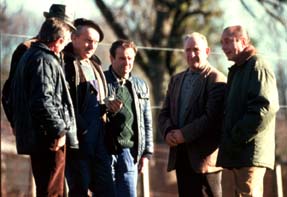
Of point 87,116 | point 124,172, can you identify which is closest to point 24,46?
point 87,116

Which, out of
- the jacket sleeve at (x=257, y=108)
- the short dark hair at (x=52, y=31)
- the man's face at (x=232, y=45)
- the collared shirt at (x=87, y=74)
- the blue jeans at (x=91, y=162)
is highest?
the short dark hair at (x=52, y=31)

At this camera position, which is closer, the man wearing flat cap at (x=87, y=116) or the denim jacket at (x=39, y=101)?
the denim jacket at (x=39, y=101)

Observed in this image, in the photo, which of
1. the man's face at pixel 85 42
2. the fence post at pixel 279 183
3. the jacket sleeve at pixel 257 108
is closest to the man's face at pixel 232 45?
the jacket sleeve at pixel 257 108

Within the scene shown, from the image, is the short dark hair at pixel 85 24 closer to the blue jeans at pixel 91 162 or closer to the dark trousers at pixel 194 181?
the blue jeans at pixel 91 162

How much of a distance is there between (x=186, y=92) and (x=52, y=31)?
50.7 inches

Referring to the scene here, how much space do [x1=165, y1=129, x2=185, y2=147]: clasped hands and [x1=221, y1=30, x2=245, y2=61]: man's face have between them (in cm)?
66

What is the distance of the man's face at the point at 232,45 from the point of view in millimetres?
5938

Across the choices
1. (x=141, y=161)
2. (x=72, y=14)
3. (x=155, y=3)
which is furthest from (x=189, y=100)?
(x=155, y=3)

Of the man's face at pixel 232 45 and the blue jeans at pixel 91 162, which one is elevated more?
→ the man's face at pixel 232 45

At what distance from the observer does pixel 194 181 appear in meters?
6.14

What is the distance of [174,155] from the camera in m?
6.25

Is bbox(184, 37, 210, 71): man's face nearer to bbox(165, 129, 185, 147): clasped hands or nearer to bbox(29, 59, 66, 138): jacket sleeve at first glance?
bbox(165, 129, 185, 147): clasped hands

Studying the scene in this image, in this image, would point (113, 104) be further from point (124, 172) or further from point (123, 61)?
point (124, 172)

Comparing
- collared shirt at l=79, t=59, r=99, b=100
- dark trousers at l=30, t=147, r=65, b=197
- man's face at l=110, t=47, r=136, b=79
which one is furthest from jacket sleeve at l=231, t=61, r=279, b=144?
dark trousers at l=30, t=147, r=65, b=197
